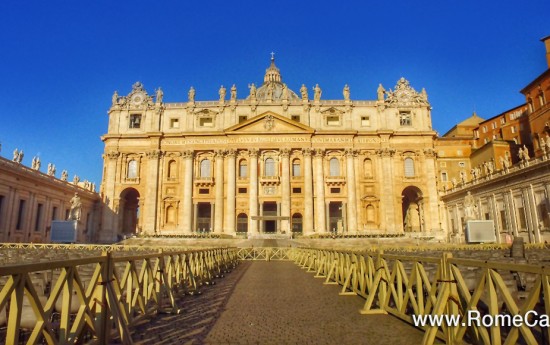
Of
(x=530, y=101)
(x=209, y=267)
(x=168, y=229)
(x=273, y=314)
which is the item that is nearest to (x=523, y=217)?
(x=530, y=101)

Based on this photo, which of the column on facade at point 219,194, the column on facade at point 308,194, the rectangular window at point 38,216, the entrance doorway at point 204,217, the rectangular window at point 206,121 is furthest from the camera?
the rectangular window at point 206,121

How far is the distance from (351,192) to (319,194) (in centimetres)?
436

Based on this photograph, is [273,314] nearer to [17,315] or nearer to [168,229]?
[17,315]

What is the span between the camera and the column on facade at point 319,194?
159ft

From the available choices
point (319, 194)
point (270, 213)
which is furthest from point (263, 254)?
point (270, 213)

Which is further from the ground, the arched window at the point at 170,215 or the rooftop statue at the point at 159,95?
the rooftop statue at the point at 159,95

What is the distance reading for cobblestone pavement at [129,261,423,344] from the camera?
606 centimetres

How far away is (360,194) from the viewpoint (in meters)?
50.1

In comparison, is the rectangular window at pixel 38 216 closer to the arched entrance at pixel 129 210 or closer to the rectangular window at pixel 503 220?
the arched entrance at pixel 129 210

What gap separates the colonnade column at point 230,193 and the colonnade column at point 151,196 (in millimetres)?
9933

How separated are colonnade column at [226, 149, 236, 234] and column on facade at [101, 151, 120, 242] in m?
15.3

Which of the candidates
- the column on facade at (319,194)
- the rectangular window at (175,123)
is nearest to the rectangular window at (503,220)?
the column on facade at (319,194)

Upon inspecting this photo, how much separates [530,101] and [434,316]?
45.2 metres

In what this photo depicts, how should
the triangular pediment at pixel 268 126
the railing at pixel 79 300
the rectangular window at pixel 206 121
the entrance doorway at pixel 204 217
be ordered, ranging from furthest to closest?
the rectangular window at pixel 206 121
the entrance doorway at pixel 204 217
the triangular pediment at pixel 268 126
the railing at pixel 79 300
